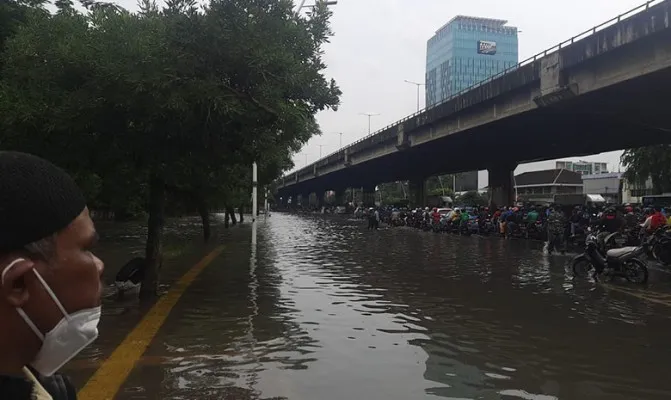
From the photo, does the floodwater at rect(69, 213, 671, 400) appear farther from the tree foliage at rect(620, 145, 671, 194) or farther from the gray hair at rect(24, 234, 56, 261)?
the tree foliage at rect(620, 145, 671, 194)

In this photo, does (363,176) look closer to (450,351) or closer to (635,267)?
(635,267)

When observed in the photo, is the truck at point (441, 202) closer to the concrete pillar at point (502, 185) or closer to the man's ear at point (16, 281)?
the concrete pillar at point (502, 185)

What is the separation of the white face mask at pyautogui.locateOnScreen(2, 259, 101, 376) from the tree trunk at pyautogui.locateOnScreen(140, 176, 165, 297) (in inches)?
290

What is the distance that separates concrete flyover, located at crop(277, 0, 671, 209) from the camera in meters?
16.4

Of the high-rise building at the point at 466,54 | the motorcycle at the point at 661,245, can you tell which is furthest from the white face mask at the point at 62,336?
the high-rise building at the point at 466,54

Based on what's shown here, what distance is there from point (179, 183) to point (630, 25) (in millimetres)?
14047

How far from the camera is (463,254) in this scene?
55.6 feet

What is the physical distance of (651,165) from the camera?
3716cm

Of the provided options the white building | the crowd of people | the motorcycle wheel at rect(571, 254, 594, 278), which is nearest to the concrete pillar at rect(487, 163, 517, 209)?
the crowd of people

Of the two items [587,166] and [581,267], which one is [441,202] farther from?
[587,166]

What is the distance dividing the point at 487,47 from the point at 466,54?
2.16 meters

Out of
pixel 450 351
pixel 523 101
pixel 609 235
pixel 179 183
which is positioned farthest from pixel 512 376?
pixel 523 101

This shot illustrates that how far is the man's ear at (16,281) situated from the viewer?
1.16 metres

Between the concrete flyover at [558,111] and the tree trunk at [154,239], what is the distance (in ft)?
44.9
